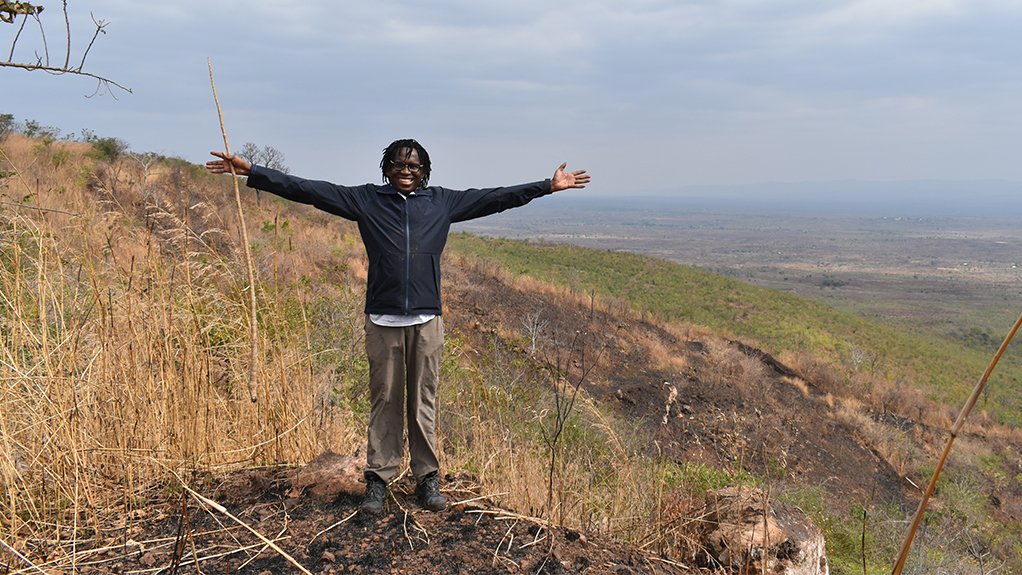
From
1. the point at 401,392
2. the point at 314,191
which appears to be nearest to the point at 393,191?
the point at 314,191

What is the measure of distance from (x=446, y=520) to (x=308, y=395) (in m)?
0.91

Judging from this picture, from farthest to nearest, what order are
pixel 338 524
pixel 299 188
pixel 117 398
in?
pixel 299 188 < pixel 117 398 < pixel 338 524

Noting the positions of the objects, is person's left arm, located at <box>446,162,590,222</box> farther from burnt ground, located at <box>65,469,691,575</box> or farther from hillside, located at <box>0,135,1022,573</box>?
burnt ground, located at <box>65,469,691,575</box>

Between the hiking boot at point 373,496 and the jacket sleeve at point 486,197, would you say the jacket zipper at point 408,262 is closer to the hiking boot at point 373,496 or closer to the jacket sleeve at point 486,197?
the jacket sleeve at point 486,197

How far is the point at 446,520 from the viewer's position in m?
2.73

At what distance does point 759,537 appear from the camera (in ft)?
10.0

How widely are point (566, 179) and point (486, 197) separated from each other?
0.37 metres

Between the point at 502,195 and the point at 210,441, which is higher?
the point at 502,195

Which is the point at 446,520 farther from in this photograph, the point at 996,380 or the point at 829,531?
the point at 996,380

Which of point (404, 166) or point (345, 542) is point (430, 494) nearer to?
point (345, 542)

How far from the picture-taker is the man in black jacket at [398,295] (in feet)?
9.05

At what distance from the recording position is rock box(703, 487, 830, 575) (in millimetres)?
3037

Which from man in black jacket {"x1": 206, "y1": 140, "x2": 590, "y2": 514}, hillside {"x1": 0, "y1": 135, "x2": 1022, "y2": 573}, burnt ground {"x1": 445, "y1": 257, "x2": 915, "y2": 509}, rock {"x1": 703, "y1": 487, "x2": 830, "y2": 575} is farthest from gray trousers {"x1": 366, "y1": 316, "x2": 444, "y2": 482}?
burnt ground {"x1": 445, "y1": 257, "x2": 915, "y2": 509}

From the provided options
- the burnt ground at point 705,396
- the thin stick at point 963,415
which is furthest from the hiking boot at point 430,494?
the burnt ground at point 705,396
